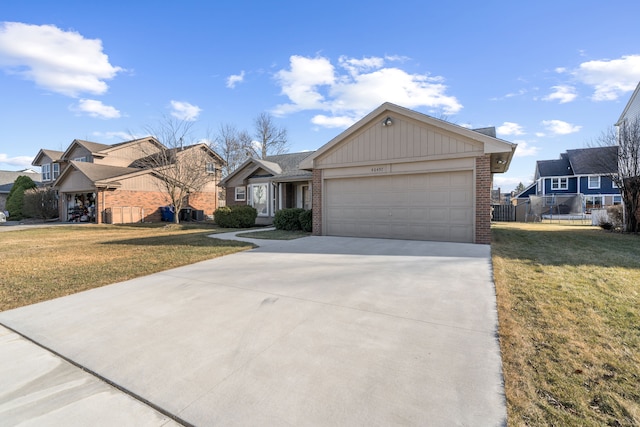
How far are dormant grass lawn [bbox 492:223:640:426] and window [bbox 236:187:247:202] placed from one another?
669 inches

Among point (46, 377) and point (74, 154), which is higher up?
point (74, 154)

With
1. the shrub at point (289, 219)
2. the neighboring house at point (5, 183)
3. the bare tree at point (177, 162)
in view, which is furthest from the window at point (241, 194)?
the neighboring house at point (5, 183)

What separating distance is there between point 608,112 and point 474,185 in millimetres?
16508

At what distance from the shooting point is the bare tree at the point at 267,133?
37344 millimetres

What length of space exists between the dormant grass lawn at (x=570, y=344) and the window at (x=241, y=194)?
669 inches

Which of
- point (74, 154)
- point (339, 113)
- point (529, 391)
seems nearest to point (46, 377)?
point (529, 391)

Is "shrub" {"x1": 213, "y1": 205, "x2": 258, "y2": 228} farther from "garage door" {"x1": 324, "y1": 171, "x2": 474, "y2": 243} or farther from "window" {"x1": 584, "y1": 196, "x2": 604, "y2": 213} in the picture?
"window" {"x1": 584, "y1": 196, "x2": 604, "y2": 213}

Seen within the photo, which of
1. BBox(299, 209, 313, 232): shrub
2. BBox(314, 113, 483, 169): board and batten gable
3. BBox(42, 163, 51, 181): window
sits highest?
BBox(42, 163, 51, 181): window

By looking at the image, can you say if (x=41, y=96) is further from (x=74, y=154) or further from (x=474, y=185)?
(x=474, y=185)

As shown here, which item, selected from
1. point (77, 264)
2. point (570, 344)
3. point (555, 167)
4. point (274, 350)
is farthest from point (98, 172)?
point (555, 167)

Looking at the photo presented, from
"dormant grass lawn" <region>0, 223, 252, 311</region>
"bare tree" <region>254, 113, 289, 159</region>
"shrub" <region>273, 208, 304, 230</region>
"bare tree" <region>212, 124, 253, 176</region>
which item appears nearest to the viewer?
"dormant grass lawn" <region>0, 223, 252, 311</region>

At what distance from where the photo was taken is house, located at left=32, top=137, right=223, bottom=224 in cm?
2184

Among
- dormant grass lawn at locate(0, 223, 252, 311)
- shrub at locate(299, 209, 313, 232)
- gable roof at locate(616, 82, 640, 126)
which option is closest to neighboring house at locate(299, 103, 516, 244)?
shrub at locate(299, 209, 313, 232)

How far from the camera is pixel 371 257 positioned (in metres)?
7.21
